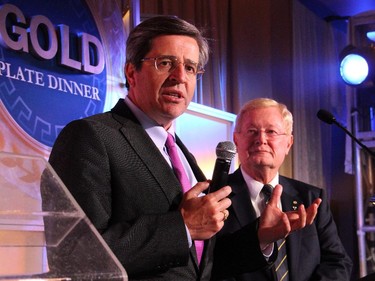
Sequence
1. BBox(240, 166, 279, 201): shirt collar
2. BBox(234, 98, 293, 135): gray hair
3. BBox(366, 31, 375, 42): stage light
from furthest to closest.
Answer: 1. BBox(366, 31, 375, 42): stage light
2. BBox(234, 98, 293, 135): gray hair
3. BBox(240, 166, 279, 201): shirt collar

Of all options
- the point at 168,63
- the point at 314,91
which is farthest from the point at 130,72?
the point at 314,91

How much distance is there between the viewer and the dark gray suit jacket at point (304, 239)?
263 centimetres

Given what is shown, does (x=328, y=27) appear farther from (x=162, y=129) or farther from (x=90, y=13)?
(x=162, y=129)

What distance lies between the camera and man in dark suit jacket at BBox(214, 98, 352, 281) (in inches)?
104

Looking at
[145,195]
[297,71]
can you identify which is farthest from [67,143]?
[297,71]

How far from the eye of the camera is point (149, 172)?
1.66 meters

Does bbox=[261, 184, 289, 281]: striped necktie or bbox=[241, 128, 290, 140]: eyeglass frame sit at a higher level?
bbox=[241, 128, 290, 140]: eyeglass frame

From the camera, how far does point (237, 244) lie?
1.86 m

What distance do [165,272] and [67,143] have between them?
1.25ft

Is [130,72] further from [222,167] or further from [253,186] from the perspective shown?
[253,186]

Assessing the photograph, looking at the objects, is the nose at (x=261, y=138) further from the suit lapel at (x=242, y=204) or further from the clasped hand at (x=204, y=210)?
the clasped hand at (x=204, y=210)

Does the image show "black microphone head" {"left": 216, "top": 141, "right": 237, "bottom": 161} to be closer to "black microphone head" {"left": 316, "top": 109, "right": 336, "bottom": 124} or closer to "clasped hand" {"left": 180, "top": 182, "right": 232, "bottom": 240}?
"clasped hand" {"left": 180, "top": 182, "right": 232, "bottom": 240}

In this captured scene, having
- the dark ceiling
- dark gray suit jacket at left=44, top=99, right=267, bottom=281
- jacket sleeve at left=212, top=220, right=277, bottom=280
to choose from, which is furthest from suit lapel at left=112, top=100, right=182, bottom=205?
the dark ceiling

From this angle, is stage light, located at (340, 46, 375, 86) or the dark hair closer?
the dark hair
